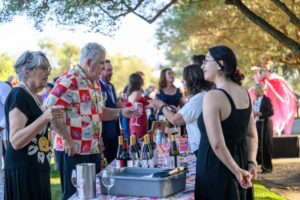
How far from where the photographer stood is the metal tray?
2.61 metres

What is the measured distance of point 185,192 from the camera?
2.86 metres

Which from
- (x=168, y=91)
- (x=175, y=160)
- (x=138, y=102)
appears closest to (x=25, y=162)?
→ (x=175, y=160)

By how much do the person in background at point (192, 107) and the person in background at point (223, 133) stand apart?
70 cm

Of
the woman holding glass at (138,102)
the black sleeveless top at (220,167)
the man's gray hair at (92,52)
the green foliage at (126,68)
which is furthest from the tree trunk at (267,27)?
the green foliage at (126,68)

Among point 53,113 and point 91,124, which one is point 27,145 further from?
point 91,124

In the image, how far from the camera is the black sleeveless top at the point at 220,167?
2.91 m

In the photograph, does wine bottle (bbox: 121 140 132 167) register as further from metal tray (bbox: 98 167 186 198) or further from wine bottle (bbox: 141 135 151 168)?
metal tray (bbox: 98 167 186 198)

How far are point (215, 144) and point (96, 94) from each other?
139 cm

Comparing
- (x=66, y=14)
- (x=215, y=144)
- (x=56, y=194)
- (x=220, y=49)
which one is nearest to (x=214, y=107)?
(x=215, y=144)

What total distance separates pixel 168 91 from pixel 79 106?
12.8ft

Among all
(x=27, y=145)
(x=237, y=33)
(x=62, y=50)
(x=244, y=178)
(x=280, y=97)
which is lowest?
(x=244, y=178)

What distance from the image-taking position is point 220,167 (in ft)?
9.57

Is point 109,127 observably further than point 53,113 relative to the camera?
Yes

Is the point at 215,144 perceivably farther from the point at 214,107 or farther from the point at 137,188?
the point at 137,188
